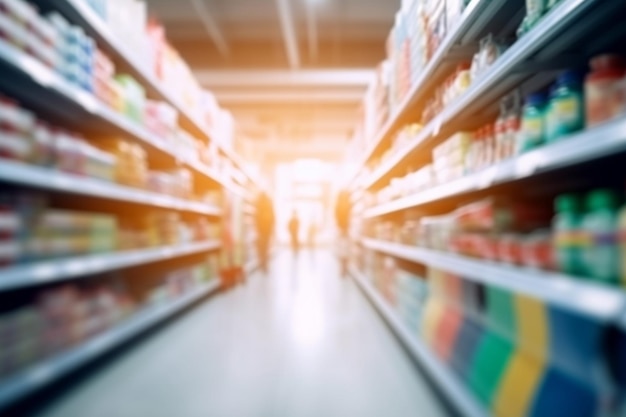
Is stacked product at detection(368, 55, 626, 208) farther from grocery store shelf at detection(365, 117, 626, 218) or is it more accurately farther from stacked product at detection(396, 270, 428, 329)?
stacked product at detection(396, 270, 428, 329)

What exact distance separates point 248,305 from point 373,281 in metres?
1.41

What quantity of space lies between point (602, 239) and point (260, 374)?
1.73m

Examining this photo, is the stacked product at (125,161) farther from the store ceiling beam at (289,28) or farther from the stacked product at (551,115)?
the store ceiling beam at (289,28)

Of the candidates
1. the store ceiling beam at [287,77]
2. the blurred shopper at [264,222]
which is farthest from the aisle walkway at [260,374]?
the store ceiling beam at [287,77]

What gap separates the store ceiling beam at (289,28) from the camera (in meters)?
5.13

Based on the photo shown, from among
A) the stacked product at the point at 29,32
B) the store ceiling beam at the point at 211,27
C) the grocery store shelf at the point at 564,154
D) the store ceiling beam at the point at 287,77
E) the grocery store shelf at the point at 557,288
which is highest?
the store ceiling beam at the point at 211,27

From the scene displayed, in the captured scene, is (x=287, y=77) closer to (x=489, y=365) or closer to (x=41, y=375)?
(x=41, y=375)

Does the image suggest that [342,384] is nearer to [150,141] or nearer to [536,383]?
[536,383]

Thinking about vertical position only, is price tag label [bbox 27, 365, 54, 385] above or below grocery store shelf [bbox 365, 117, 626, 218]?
below

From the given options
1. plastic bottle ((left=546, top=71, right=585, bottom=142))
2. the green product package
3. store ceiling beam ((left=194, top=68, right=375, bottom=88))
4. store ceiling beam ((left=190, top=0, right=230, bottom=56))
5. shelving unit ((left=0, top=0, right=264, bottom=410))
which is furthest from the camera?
store ceiling beam ((left=194, top=68, right=375, bottom=88))

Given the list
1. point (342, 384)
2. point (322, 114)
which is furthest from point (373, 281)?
point (322, 114)

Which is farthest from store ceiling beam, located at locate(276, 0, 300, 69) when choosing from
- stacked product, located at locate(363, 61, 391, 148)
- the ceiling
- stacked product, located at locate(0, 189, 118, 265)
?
stacked product, located at locate(0, 189, 118, 265)

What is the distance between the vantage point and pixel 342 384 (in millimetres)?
2020

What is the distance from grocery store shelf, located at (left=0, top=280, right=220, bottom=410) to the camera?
1.58 meters
